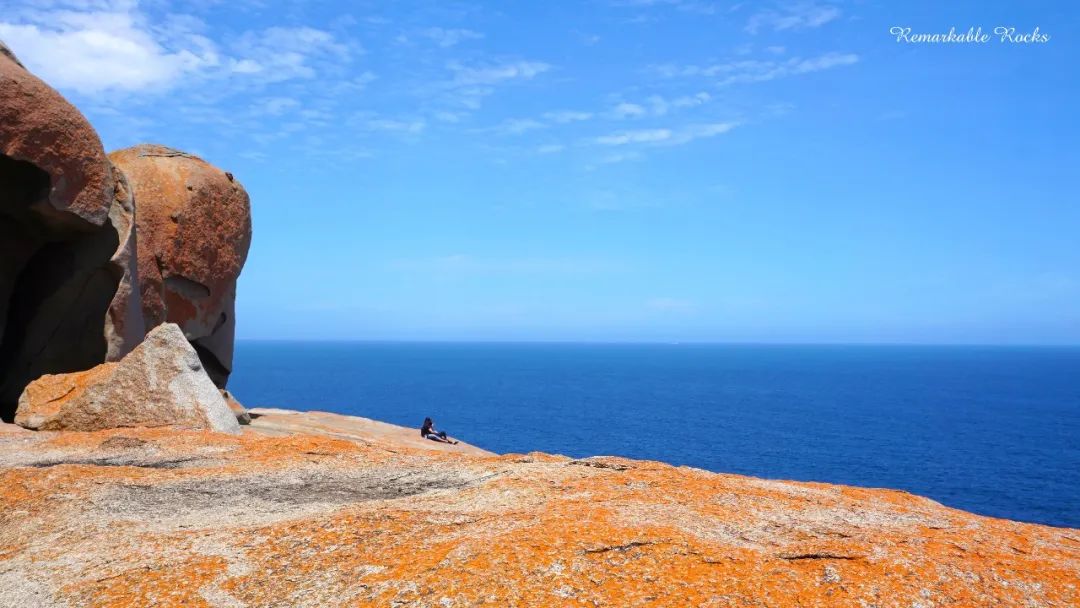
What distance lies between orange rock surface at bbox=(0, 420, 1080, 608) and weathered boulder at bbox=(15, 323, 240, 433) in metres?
5.46

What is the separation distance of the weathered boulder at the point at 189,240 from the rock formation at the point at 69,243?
2.2 inches

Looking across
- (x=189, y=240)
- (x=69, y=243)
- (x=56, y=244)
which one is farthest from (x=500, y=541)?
(x=189, y=240)

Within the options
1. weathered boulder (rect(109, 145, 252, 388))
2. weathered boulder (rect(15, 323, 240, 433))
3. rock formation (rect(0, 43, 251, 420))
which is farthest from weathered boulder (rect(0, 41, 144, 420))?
weathered boulder (rect(15, 323, 240, 433))

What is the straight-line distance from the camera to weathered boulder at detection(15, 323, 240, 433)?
50.0 ft

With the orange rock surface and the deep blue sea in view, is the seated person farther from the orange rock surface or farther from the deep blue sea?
the deep blue sea

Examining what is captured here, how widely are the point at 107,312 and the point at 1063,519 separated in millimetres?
60734

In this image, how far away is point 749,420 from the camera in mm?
114062

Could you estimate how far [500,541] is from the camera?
21.6 ft

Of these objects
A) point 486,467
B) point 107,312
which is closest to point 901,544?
point 486,467

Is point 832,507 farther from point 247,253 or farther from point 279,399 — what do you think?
point 279,399

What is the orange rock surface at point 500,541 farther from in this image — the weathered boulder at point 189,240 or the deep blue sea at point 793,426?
the deep blue sea at point 793,426

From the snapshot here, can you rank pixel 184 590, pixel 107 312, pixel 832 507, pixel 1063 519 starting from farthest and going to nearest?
pixel 1063 519
pixel 107 312
pixel 832 507
pixel 184 590

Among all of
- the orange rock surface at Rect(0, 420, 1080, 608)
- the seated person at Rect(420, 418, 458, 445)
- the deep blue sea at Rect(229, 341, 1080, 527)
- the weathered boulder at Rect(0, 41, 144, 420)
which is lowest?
the deep blue sea at Rect(229, 341, 1080, 527)

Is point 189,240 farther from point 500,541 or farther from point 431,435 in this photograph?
point 500,541
